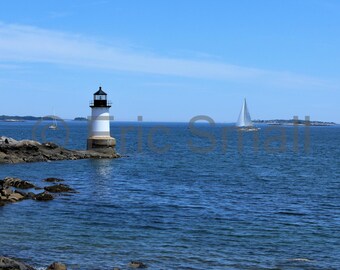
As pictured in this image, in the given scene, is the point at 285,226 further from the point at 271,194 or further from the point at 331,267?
the point at 271,194

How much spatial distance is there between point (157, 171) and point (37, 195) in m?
22.1

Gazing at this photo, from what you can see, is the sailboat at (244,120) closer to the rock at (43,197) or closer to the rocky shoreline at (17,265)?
the rock at (43,197)

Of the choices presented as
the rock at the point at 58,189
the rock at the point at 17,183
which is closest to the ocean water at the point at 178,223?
the rock at the point at 58,189

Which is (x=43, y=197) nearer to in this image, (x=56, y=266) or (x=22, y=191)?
(x=22, y=191)

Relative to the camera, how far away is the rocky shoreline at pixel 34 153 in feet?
195

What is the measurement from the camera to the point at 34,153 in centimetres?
6134

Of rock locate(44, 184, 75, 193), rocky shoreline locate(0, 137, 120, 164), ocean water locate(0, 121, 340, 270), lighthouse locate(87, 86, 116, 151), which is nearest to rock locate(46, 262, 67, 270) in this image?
ocean water locate(0, 121, 340, 270)

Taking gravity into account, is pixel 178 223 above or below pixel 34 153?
below

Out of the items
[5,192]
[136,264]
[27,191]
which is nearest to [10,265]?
[136,264]

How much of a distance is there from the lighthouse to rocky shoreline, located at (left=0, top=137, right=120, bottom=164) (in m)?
1.01

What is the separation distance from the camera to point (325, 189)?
43938 millimetres

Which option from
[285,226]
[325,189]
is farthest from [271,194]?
[285,226]

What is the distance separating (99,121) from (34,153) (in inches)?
347

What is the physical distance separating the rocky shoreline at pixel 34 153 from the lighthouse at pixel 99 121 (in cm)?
101
